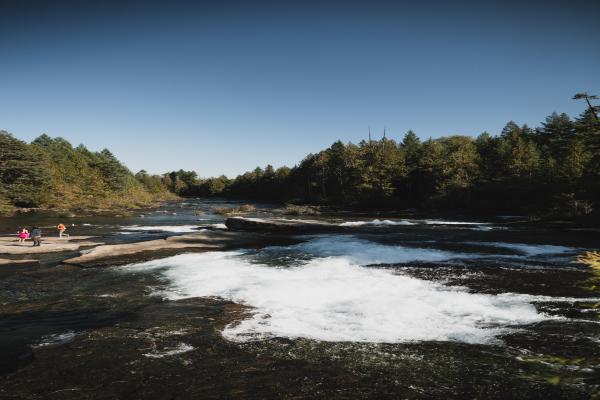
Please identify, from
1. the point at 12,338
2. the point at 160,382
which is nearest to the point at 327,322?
the point at 160,382

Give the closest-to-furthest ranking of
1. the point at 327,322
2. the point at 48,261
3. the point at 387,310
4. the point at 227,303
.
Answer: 1. the point at 327,322
2. the point at 387,310
3. the point at 227,303
4. the point at 48,261

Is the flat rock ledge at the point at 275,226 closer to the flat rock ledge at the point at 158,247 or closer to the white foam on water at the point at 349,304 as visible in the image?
the flat rock ledge at the point at 158,247

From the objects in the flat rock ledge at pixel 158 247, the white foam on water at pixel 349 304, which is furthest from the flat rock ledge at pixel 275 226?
the white foam on water at pixel 349 304

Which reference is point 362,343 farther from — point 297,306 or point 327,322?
point 297,306

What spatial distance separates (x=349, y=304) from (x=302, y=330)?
3.11m

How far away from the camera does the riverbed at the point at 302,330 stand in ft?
26.0

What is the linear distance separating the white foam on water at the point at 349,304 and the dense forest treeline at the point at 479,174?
42.6 metres

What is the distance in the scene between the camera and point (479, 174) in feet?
246

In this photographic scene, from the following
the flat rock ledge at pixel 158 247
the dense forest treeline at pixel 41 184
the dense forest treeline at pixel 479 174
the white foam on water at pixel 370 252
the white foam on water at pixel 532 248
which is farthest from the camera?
the dense forest treeline at pixel 41 184

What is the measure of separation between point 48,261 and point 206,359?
18.5 meters

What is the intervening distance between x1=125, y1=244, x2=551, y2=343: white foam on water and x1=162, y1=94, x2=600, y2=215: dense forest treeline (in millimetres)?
42617

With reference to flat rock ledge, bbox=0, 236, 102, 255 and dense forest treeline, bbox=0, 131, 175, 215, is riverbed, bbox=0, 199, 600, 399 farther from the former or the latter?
dense forest treeline, bbox=0, 131, 175, 215

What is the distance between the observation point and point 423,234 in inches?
1425

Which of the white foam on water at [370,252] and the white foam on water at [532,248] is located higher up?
the white foam on water at [370,252]
